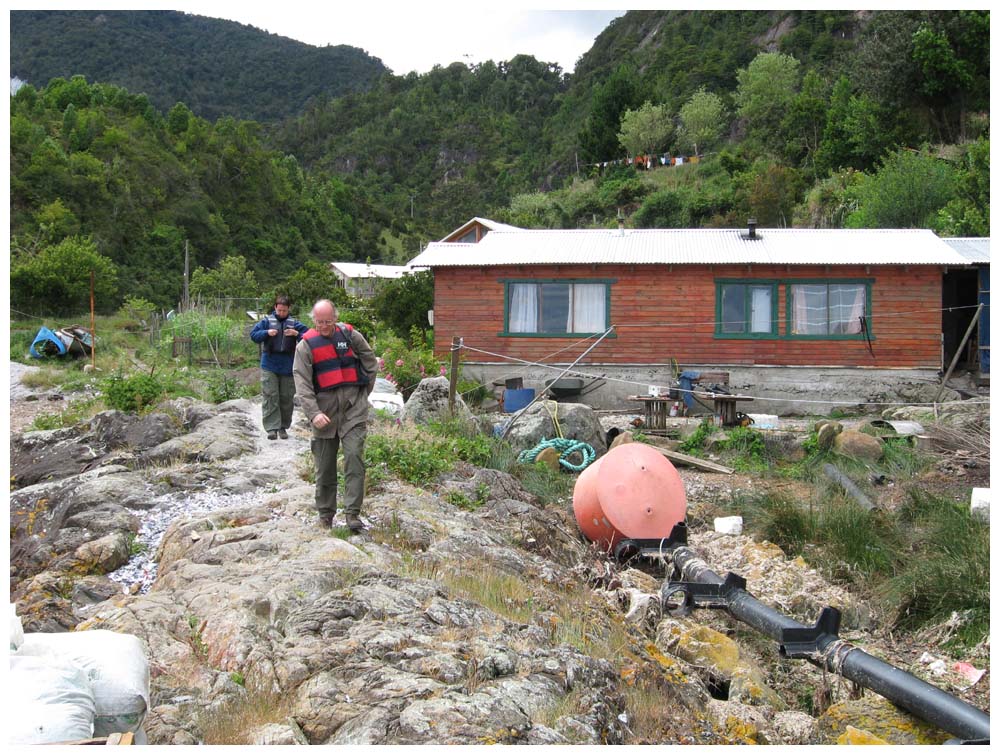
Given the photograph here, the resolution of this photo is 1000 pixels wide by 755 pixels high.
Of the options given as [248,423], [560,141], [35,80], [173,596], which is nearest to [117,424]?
[248,423]

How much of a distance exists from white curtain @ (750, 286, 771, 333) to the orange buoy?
10380 mm

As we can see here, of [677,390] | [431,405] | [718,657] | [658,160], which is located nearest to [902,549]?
[718,657]

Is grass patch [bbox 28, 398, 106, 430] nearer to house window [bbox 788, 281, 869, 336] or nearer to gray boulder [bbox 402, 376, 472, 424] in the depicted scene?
gray boulder [bbox 402, 376, 472, 424]

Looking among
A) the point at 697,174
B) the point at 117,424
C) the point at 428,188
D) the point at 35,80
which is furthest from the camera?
the point at 35,80

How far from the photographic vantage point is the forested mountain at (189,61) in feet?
431

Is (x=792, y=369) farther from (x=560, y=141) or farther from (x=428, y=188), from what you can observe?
(x=428, y=188)

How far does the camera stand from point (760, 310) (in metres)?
18.5

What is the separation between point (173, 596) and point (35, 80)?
139m

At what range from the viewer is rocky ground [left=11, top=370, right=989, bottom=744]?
14.0ft

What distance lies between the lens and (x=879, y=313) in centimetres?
1820

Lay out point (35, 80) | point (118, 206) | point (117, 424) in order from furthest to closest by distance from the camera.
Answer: point (35, 80) < point (118, 206) < point (117, 424)

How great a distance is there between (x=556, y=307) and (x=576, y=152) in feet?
199

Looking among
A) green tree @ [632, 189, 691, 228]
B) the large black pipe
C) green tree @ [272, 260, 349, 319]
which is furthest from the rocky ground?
green tree @ [632, 189, 691, 228]
